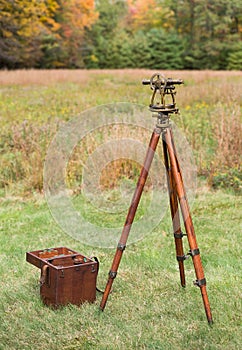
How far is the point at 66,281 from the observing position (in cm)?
328

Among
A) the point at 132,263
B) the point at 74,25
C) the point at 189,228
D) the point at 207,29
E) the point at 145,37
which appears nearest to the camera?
the point at 189,228

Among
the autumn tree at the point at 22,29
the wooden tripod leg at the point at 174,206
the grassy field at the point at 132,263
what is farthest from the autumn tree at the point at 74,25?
the wooden tripod leg at the point at 174,206

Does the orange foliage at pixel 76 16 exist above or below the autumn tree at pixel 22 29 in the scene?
above

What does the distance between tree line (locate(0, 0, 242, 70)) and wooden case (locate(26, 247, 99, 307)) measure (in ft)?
90.6

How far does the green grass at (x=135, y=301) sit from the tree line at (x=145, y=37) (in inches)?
1042

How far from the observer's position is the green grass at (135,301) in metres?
2.97

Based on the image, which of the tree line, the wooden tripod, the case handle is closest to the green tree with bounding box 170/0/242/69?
the tree line

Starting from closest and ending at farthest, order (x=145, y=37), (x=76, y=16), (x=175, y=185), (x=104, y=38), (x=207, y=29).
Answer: (x=175, y=185), (x=76, y=16), (x=207, y=29), (x=145, y=37), (x=104, y=38)

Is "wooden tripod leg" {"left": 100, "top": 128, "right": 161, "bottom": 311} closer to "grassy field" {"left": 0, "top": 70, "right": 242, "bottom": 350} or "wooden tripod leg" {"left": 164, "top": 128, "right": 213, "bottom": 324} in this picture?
"wooden tripod leg" {"left": 164, "top": 128, "right": 213, "bottom": 324}

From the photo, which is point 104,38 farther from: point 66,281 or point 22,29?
point 66,281

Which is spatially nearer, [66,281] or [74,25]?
[66,281]

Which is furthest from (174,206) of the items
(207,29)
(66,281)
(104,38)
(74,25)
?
(104,38)

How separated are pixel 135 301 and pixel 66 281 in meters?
0.49

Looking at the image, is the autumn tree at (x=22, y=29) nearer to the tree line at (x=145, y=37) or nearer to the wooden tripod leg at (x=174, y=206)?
the tree line at (x=145, y=37)
